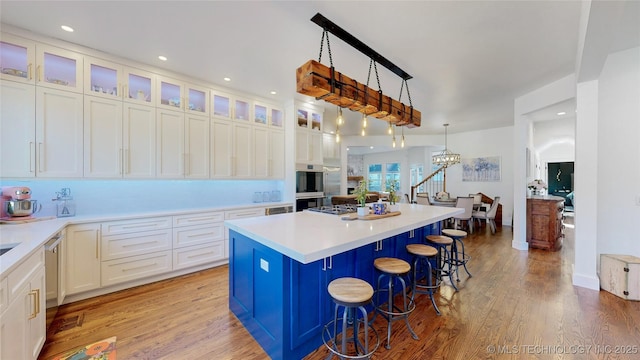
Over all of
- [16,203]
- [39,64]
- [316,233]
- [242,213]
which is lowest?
[242,213]

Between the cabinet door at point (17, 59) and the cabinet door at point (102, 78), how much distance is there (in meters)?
0.40

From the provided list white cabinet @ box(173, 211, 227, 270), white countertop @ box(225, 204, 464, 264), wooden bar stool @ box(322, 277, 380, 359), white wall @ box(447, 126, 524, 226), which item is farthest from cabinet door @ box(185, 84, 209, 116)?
white wall @ box(447, 126, 524, 226)

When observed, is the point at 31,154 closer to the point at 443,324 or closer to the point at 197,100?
the point at 197,100

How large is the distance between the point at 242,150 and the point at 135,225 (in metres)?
1.81

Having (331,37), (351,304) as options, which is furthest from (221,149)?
(351,304)

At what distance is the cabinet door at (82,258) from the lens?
2459 millimetres

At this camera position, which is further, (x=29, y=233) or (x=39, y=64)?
(x=39, y=64)

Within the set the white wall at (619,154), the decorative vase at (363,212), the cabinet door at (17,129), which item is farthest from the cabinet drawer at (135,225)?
the white wall at (619,154)

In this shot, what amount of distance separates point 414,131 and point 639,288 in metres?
5.60

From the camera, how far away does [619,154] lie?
2.87 metres

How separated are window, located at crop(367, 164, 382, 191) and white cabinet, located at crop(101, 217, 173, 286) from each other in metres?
9.78

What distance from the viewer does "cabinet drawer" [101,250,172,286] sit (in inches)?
106

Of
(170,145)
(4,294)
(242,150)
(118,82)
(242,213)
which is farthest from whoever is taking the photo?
(242,150)

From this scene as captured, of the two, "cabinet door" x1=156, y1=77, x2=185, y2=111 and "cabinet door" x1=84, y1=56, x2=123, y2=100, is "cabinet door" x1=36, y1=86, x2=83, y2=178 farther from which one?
"cabinet door" x1=156, y1=77, x2=185, y2=111
